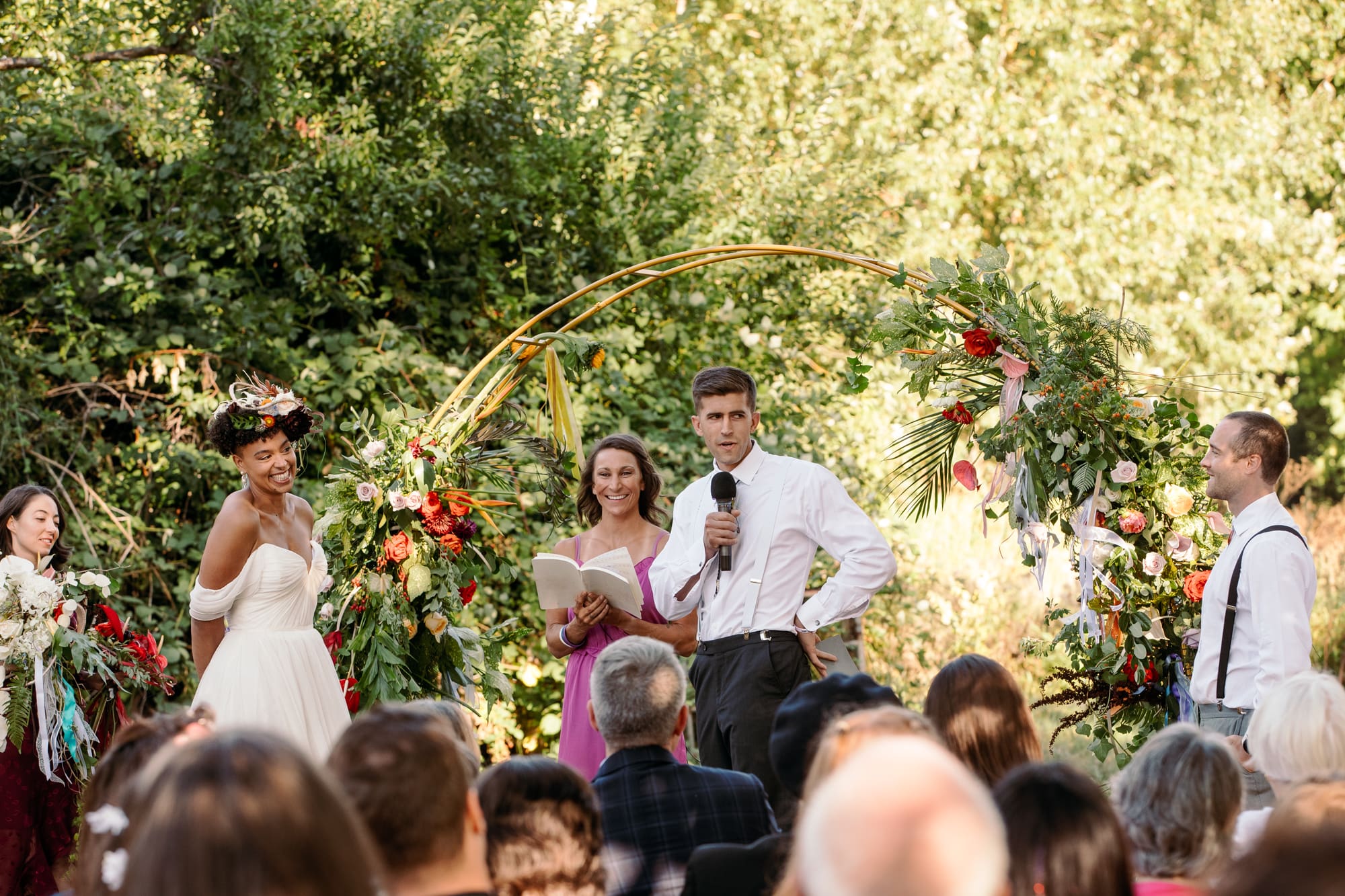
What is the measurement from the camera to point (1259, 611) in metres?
3.97

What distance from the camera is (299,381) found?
7230 millimetres

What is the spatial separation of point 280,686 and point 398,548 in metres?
0.72

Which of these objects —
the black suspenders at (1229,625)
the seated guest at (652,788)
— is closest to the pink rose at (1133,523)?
the black suspenders at (1229,625)

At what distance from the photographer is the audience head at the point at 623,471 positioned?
5043 millimetres

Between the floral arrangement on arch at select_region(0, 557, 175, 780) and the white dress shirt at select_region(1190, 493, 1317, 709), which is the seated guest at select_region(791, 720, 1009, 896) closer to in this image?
the white dress shirt at select_region(1190, 493, 1317, 709)

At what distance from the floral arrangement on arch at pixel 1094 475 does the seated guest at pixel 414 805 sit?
3.18m

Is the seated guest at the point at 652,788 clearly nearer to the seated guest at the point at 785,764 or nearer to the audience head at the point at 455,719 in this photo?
the seated guest at the point at 785,764

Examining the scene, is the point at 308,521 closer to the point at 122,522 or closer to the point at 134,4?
the point at 122,522

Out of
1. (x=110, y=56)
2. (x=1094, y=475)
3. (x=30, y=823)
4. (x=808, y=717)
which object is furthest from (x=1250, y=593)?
(x=110, y=56)

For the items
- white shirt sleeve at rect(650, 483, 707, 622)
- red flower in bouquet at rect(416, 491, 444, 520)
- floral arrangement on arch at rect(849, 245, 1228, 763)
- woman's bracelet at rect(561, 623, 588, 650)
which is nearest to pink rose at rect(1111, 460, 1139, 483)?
floral arrangement on arch at rect(849, 245, 1228, 763)

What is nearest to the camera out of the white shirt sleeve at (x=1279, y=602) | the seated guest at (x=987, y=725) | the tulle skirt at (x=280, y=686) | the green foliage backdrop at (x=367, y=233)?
the seated guest at (x=987, y=725)

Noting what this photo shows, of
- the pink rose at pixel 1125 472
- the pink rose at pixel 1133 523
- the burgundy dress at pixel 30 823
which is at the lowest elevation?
the burgundy dress at pixel 30 823

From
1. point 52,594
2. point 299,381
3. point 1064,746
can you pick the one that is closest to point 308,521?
point 52,594

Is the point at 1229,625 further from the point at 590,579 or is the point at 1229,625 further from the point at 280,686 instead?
the point at 280,686
